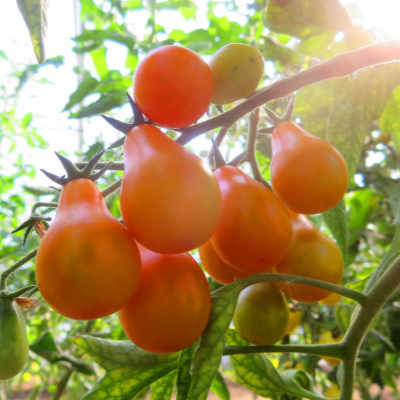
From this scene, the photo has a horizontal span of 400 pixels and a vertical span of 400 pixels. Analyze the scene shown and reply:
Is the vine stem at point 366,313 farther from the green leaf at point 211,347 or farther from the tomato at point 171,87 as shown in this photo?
the tomato at point 171,87

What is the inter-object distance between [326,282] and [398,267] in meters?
0.10

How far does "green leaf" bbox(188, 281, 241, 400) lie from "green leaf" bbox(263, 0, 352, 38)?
0.39 metres

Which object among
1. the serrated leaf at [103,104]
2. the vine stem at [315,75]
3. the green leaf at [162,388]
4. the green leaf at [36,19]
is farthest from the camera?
the serrated leaf at [103,104]

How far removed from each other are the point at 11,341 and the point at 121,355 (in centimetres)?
13

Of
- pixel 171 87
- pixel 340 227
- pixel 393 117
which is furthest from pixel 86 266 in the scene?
pixel 393 117

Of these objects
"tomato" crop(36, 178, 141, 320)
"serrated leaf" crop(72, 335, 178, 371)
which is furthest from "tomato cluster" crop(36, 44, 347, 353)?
"serrated leaf" crop(72, 335, 178, 371)

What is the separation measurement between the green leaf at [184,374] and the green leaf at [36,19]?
31cm

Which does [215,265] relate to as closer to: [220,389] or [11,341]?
[11,341]

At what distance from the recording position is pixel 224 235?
415 mm

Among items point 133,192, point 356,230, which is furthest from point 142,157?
point 356,230

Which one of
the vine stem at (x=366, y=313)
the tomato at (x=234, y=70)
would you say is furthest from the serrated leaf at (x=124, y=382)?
the tomato at (x=234, y=70)

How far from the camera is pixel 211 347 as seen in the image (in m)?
0.40

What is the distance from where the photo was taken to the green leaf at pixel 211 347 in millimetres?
390

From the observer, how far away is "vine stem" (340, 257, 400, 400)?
0.51m
